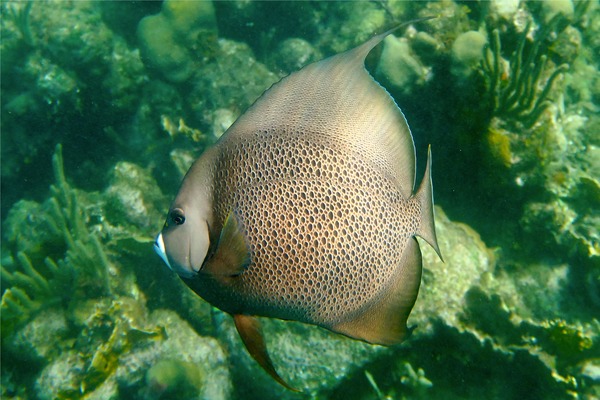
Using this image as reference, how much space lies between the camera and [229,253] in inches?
49.5

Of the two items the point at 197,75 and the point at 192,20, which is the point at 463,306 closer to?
the point at 197,75

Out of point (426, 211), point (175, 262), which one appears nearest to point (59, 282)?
point (175, 262)

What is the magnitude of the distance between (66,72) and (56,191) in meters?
1.93

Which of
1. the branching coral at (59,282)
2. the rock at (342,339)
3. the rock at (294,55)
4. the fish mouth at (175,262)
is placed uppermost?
the fish mouth at (175,262)

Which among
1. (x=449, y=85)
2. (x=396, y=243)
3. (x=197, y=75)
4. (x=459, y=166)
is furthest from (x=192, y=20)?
(x=396, y=243)

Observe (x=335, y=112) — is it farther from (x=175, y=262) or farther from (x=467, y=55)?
(x=467, y=55)

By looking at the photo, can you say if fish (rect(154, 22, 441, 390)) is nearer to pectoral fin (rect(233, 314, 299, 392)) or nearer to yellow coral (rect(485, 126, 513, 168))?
pectoral fin (rect(233, 314, 299, 392))

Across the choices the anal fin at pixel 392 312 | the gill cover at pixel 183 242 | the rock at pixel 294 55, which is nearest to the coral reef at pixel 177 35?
the rock at pixel 294 55

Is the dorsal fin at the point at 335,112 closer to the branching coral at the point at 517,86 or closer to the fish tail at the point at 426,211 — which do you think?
the fish tail at the point at 426,211

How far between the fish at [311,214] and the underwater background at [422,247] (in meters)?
1.45

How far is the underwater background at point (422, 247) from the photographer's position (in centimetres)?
271

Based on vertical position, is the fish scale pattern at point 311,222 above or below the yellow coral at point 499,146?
above

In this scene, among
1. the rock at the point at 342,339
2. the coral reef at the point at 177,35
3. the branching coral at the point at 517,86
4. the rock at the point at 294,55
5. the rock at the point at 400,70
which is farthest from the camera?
the rock at the point at 294,55

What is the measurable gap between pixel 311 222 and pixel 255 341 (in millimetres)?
463
